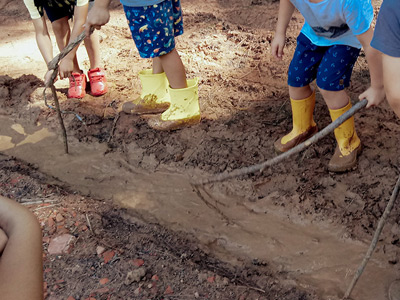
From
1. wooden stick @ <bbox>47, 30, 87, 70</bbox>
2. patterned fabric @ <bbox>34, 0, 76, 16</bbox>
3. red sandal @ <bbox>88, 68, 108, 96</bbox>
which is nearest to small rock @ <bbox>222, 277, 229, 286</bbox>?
wooden stick @ <bbox>47, 30, 87, 70</bbox>

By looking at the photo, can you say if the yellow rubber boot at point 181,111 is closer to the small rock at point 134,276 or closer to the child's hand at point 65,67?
the child's hand at point 65,67

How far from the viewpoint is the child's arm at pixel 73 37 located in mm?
2781

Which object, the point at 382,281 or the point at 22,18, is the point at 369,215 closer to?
the point at 382,281

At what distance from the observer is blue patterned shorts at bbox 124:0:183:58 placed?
2602 millimetres

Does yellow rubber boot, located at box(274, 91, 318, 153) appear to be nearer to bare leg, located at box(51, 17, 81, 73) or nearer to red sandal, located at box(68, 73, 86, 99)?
red sandal, located at box(68, 73, 86, 99)

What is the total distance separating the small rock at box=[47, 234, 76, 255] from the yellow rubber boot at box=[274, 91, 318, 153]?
4.28ft

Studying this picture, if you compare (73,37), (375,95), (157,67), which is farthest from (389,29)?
(73,37)

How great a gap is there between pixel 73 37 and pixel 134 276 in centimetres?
170

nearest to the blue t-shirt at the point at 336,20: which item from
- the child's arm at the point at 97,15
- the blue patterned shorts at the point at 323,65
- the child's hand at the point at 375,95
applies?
the blue patterned shorts at the point at 323,65

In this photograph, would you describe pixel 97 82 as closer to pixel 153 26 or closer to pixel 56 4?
pixel 56 4

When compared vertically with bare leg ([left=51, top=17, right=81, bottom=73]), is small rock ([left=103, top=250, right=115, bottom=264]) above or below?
below

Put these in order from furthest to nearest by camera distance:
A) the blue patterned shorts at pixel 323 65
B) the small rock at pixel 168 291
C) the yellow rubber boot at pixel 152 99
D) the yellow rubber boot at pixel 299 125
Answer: the yellow rubber boot at pixel 152 99 → the yellow rubber boot at pixel 299 125 → the blue patterned shorts at pixel 323 65 → the small rock at pixel 168 291

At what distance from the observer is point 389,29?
1.45 metres

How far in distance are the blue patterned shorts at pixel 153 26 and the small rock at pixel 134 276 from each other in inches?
54.3
